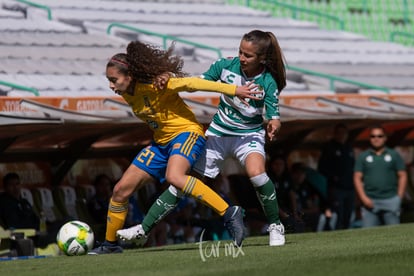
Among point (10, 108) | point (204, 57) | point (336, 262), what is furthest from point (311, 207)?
point (336, 262)

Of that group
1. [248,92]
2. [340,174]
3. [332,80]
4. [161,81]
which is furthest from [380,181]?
[332,80]

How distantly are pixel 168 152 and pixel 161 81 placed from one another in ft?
2.13

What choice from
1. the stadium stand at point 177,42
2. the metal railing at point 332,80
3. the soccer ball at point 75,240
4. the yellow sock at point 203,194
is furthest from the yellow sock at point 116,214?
the metal railing at point 332,80

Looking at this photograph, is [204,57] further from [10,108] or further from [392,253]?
[392,253]

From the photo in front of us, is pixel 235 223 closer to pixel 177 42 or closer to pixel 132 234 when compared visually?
pixel 132 234

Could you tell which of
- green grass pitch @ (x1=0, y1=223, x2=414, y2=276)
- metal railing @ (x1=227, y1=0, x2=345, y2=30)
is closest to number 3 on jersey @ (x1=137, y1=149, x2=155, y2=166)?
green grass pitch @ (x1=0, y1=223, x2=414, y2=276)

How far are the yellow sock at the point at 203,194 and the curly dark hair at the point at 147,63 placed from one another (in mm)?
956

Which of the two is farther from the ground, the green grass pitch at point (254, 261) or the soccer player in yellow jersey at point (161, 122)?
the soccer player in yellow jersey at point (161, 122)

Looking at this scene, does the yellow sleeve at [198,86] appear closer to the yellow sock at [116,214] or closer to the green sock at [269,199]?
the green sock at [269,199]

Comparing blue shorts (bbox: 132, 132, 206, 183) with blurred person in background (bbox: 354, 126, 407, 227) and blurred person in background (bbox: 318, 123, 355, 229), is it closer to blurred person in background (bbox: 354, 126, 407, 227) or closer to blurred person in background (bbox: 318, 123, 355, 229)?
blurred person in background (bbox: 354, 126, 407, 227)

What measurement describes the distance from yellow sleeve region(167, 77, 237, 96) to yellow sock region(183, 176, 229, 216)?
75 cm

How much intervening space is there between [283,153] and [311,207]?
3.15 ft

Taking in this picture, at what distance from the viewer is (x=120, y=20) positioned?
21266 millimetres

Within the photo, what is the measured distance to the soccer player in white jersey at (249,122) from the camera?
29.3 feet
